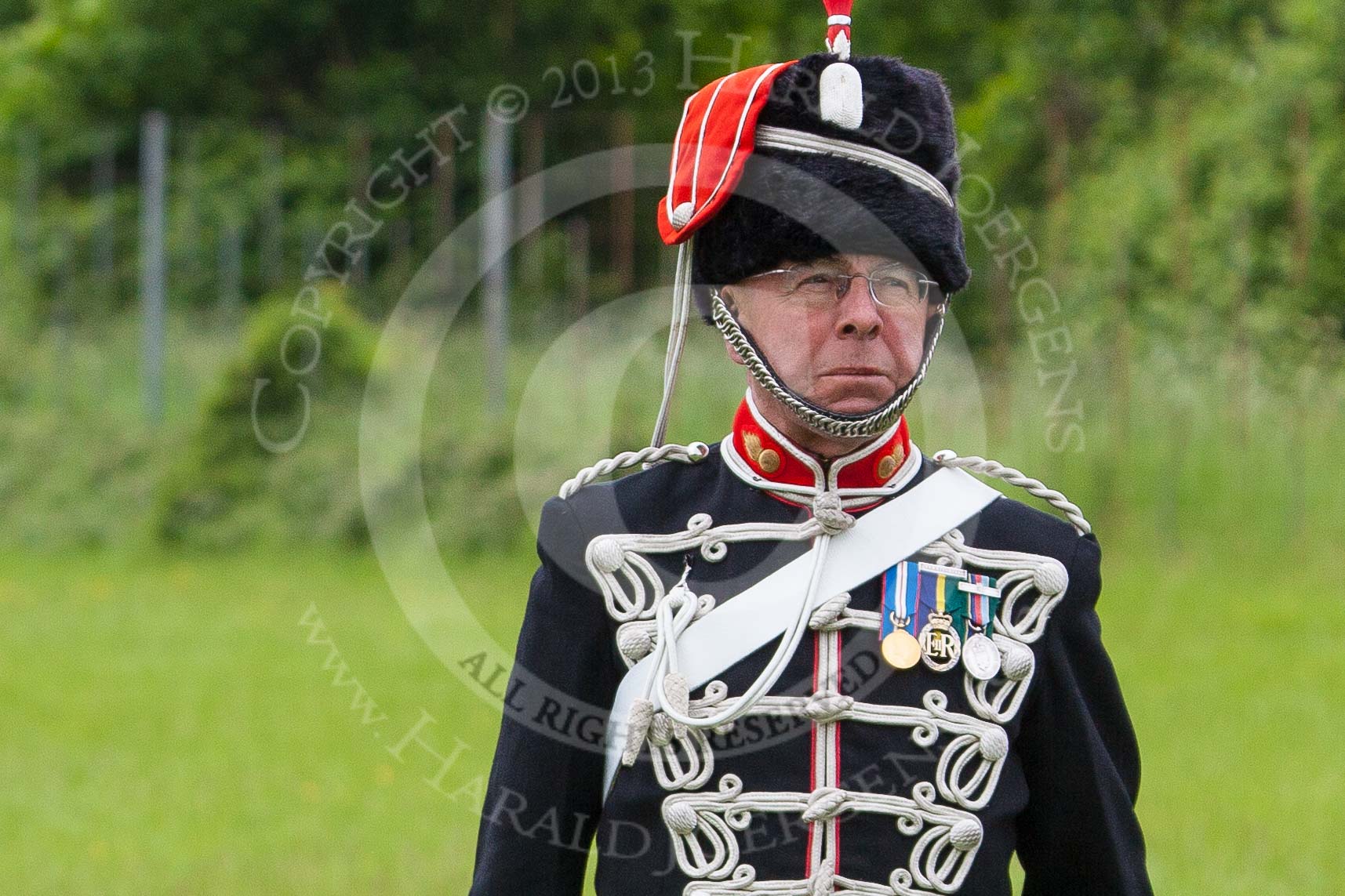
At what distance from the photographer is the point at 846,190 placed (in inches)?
87.4

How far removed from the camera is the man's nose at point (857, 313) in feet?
7.13

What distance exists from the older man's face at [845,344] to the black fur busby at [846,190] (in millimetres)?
35

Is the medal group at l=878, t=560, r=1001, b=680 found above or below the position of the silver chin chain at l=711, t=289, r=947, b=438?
below

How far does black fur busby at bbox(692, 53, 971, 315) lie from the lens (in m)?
2.21

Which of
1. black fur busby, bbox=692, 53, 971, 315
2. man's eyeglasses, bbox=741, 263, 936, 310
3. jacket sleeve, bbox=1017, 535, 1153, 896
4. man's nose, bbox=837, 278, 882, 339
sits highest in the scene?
black fur busby, bbox=692, 53, 971, 315

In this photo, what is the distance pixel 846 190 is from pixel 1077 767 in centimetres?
82

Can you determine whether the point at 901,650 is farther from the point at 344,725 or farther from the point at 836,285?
the point at 344,725

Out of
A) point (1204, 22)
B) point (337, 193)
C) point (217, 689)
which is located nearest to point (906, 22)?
point (1204, 22)

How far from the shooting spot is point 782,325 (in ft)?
7.32

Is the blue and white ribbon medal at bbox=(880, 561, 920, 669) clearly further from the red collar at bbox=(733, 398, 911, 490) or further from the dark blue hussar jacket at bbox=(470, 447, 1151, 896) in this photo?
the red collar at bbox=(733, 398, 911, 490)

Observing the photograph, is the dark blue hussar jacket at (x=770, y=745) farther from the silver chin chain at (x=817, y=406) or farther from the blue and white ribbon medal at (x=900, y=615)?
the silver chin chain at (x=817, y=406)

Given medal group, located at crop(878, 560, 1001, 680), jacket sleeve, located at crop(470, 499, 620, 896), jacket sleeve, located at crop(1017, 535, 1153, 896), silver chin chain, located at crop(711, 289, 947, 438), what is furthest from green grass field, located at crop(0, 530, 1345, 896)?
silver chin chain, located at crop(711, 289, 947, 438)

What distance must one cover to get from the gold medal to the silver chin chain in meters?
0.27

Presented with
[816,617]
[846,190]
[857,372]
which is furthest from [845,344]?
[816,617]
